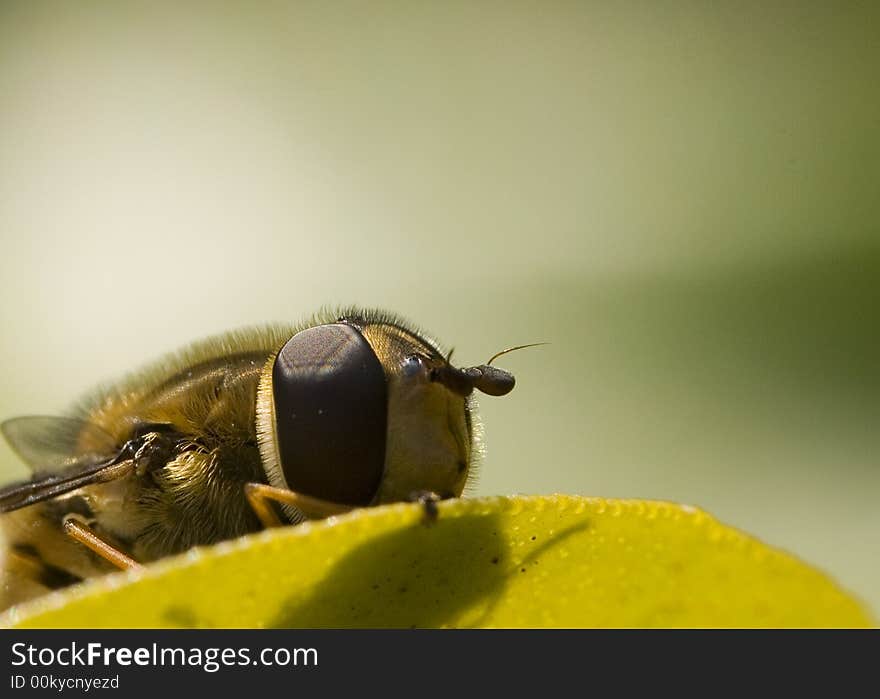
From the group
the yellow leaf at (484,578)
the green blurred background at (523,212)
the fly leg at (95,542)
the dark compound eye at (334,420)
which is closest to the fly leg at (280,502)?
the dark compound eye at (334,420)

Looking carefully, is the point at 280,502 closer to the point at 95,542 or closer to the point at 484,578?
the point at 95,542

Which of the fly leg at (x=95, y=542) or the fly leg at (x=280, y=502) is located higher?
the fly leg at (x=280, y=502)

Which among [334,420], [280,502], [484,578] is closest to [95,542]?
[280,502]

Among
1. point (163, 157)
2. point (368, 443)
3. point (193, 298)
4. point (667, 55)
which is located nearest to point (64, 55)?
point (163, 157)

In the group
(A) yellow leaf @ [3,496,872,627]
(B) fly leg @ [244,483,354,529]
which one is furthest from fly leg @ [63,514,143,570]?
(A) yellow leaf @ [3,496,872,627]

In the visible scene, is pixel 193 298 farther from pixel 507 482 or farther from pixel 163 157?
pixel 507 482

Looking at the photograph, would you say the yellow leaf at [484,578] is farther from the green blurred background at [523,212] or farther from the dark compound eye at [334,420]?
the green blurred background at [523,212]
